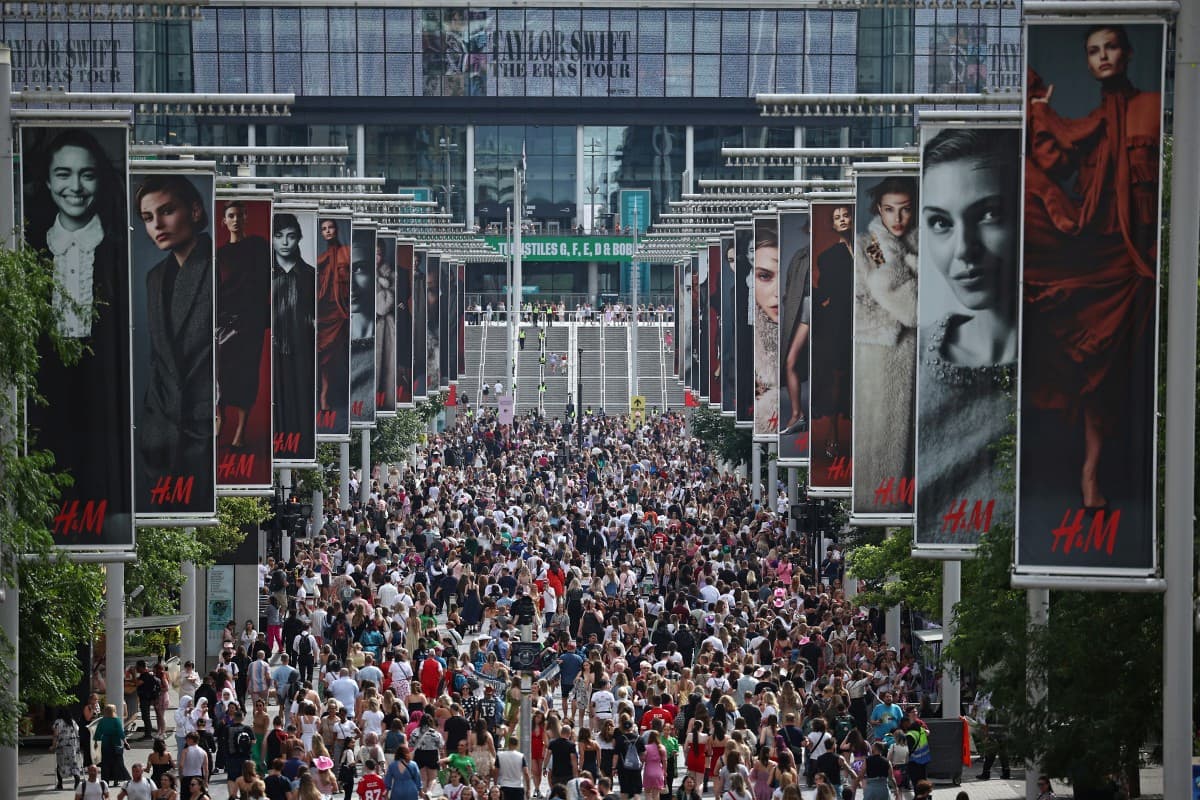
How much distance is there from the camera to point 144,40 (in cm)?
10538

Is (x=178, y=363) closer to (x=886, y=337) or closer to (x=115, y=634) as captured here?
(x=115, y=634)

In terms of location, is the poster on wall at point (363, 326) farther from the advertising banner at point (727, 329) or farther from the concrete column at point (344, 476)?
the advertising banner at point (727, 329)

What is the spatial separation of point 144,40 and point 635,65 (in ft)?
79.1

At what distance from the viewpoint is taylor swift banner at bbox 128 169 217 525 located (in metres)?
21.8

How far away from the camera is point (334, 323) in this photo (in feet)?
122

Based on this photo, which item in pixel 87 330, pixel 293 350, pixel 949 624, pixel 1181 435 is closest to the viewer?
pixel 1181 435

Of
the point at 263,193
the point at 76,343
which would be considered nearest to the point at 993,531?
the point at 76,343

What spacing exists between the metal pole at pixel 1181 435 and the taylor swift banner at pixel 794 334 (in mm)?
15499

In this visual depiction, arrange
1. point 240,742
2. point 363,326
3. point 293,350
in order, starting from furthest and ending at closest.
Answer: point 363,326 < point 293,350 < point 240,742

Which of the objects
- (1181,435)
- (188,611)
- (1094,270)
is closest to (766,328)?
(188,611)

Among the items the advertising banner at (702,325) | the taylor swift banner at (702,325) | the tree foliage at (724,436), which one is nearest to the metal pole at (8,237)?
the taylor swift banner at (702,325)

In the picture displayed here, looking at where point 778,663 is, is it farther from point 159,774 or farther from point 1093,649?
point 1093,649

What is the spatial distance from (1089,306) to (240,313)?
13.0 metres

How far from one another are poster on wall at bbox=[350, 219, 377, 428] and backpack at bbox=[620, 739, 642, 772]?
1931cm
